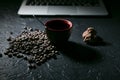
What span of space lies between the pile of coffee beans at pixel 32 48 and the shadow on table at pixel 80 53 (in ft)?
0.13

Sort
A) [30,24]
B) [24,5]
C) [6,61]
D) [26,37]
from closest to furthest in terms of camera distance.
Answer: [6,61], [26,37], [30,24], [24,5]

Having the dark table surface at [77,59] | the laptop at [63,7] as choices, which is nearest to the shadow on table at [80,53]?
the dark table surface at [77,59]

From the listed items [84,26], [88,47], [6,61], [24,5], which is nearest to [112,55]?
[88,47]

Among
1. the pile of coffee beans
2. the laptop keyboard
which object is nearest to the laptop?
the laptop keyboard

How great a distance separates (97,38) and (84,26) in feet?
0.40

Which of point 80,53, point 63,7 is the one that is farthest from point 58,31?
point 63,7

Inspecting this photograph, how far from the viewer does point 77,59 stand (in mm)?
774

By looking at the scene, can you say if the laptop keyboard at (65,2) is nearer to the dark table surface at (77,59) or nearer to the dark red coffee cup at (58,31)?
the dark table surface at (77,59)

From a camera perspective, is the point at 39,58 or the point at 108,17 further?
the point at 108,17

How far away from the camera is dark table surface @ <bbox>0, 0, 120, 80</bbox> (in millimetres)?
705

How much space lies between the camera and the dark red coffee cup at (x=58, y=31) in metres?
0.79

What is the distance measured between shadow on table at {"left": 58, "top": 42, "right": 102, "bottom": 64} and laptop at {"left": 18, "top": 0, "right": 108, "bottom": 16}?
234mm

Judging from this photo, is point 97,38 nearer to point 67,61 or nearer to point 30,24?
point 67,61

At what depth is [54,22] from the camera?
848mm
